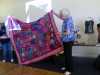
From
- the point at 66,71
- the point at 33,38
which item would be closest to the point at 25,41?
the point at 33,38

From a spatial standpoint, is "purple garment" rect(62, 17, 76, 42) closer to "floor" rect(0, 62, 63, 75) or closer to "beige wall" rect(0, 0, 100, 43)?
"floor" rect(0, 62, 63, 75)

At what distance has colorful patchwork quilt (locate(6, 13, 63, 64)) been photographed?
296 cm

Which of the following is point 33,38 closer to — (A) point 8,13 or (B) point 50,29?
(B) point 50,29

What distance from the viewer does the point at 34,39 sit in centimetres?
298

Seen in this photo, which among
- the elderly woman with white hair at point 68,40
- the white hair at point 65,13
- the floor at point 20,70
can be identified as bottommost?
the floor at point 20,70

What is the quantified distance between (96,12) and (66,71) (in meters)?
1.33

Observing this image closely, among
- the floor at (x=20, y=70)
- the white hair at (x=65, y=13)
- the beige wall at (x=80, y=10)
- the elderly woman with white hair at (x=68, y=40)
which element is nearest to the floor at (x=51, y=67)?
the floor at (x=20, y=70)

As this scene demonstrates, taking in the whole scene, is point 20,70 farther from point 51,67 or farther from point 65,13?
point 65,13

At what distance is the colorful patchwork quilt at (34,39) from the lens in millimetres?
2961

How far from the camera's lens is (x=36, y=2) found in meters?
3.74

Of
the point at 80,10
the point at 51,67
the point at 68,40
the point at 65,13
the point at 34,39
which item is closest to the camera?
the point at 68,40

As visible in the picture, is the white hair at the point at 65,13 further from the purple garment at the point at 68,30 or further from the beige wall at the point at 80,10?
the purple garment at the point at 68,30

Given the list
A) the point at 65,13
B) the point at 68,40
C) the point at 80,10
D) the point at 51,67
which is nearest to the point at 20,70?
the point at 51,67

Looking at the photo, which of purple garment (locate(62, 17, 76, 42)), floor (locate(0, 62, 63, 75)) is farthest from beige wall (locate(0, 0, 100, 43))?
floor (locate(0, 62, 63, 75))
